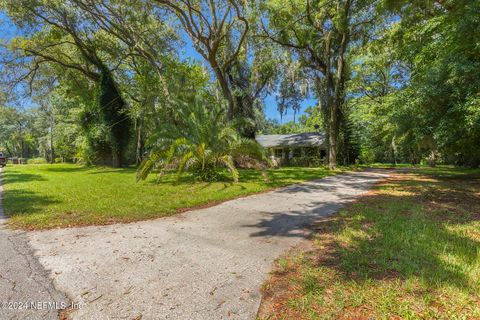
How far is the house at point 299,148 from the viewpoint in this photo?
23.3 metres

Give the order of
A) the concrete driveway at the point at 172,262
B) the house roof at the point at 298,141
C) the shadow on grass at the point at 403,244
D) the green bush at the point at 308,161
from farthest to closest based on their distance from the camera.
A: the house roof at the point at 298,141, the green bush at the point at 308,161, the shadow on grass at the point at 403,244, the concrete driveway at the point at 172,262

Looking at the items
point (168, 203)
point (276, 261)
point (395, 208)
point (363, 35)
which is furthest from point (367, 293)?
point (363, 35)

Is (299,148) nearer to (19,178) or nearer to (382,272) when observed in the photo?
(19,178)

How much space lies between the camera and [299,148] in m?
24.8

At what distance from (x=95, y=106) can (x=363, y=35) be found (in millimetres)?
19789

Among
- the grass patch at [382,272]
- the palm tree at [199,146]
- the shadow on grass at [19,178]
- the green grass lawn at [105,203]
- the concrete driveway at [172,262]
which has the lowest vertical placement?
the grass patch at [382,272]

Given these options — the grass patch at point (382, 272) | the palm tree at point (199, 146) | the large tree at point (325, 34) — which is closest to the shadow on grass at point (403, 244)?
the grass patch at point (382, 272)

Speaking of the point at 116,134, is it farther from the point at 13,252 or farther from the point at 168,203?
the point at 13,252

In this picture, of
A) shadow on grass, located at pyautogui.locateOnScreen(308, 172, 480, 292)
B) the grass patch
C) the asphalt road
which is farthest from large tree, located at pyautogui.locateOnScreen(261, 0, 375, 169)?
the asphalt road

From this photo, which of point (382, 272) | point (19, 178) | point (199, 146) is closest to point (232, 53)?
point (199, 146)

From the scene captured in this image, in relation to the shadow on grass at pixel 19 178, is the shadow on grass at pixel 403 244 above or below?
below

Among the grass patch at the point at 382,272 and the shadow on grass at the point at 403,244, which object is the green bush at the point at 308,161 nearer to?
the shadow on grass at the point at 403,244

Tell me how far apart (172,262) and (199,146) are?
21.5ft

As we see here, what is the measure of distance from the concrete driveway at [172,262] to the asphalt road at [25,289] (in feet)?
0.31
